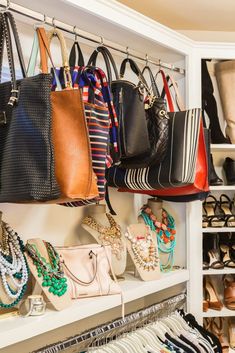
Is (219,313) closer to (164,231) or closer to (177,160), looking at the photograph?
(164,231)

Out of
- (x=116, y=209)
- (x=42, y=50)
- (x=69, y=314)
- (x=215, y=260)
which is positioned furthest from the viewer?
(x=215, y=260)

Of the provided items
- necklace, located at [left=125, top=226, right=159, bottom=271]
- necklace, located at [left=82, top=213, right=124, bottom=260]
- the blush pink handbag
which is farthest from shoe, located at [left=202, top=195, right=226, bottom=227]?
the blush pink handbag

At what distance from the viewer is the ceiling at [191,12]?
234 centimetres

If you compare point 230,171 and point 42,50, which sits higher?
point 42,50

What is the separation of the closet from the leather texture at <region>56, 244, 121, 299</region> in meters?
0.04

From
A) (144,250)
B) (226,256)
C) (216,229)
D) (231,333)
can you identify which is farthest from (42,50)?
(231,333)

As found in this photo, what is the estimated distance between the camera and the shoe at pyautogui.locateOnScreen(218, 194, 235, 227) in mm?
2311

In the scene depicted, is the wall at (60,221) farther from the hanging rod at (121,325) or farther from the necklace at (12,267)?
Answer: the necklace at (12,267)

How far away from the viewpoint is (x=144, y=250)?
188 centimetres

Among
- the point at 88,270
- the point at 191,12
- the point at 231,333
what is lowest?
the point at 231,333

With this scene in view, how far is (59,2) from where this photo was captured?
1.51m

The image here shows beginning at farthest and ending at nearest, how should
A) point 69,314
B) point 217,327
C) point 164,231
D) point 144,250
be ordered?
point 217,327, point 164,231, point 144,250, point 69,314

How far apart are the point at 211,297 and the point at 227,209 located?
1.58ft

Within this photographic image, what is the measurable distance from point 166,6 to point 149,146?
1090mm
